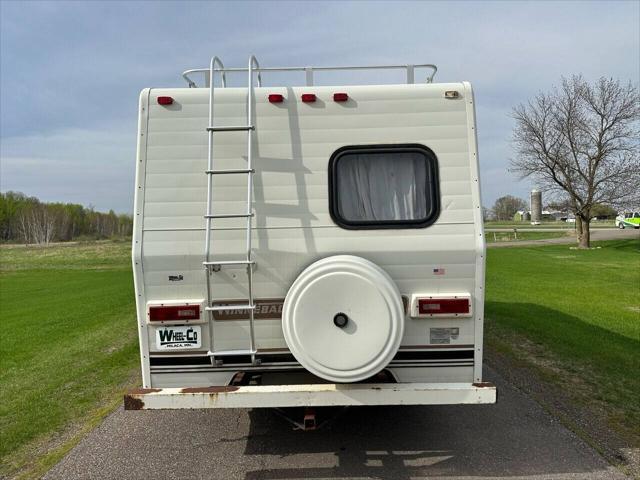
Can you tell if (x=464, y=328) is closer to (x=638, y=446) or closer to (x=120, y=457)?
(x=638, y=446)

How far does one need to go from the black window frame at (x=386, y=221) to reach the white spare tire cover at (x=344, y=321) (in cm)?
46

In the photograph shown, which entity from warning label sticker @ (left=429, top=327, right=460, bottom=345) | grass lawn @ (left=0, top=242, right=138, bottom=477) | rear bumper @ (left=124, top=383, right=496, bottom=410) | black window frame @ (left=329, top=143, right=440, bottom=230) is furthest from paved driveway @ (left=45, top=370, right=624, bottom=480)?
black window frame @ (left=329, top=143, right=440, bottom=230)

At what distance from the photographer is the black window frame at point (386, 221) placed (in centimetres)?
388

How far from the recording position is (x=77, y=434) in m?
4.93

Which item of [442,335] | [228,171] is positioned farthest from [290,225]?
[442,335]

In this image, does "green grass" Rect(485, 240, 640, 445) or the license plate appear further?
"green grass" Rect(485, 240, 640, 445)

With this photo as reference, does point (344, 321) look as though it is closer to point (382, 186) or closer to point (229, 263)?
point (229, 263)

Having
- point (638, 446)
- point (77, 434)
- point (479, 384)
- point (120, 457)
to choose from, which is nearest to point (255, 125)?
point (479, 384)

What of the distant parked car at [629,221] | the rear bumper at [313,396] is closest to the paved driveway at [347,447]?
the rear bumper at [313,396]

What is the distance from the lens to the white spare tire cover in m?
3.47

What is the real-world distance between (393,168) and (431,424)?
97.1 inches

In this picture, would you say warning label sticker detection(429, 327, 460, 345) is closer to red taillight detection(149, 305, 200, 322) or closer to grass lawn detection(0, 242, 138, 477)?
red taillight detection(149, 305, 200, 322)

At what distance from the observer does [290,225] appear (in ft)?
12.6

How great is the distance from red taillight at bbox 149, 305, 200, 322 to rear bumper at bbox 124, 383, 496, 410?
1.68 ft
